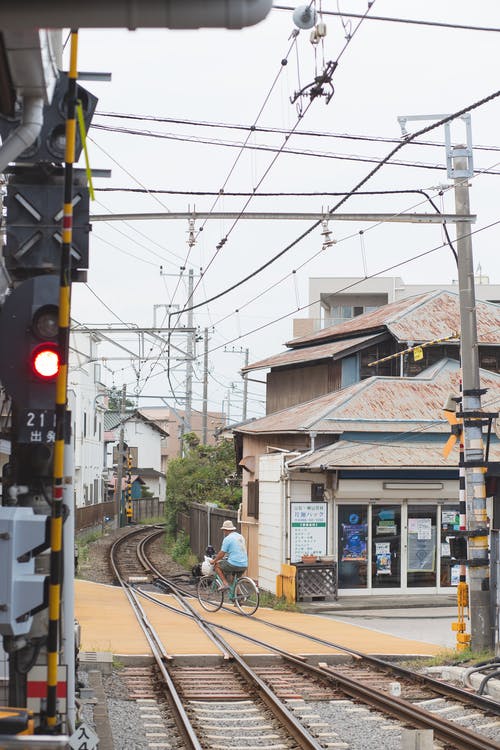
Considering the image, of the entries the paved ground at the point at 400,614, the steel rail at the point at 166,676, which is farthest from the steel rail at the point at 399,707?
the paved ground at the point at 400,614

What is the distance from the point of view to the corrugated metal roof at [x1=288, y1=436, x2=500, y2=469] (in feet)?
69.4

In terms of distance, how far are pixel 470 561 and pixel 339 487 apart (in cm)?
781

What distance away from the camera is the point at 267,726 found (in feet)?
32.3

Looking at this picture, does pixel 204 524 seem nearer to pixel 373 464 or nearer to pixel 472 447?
pixel 373 464

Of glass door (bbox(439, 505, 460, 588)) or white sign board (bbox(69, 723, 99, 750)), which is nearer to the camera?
white sign board (bbox(69, 723, 99, 750))

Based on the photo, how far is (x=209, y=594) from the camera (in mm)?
20422

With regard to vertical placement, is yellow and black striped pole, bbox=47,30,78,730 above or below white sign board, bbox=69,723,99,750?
above

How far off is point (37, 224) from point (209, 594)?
1575cm

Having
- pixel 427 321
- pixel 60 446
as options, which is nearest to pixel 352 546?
pixel 427 321

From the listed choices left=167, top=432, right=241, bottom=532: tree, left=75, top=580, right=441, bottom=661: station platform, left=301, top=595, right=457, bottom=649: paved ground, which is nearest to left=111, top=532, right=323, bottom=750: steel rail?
left=75, top=580, right=441, bottom=661: station platform

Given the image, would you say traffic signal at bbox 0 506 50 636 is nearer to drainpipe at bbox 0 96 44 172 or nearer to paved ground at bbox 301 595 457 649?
drainpipe at bbox 0 96 44 172

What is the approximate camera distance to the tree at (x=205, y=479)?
3591cm

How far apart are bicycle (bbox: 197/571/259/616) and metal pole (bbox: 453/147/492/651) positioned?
6.09m

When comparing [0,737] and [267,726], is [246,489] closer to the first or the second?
[267,726]
